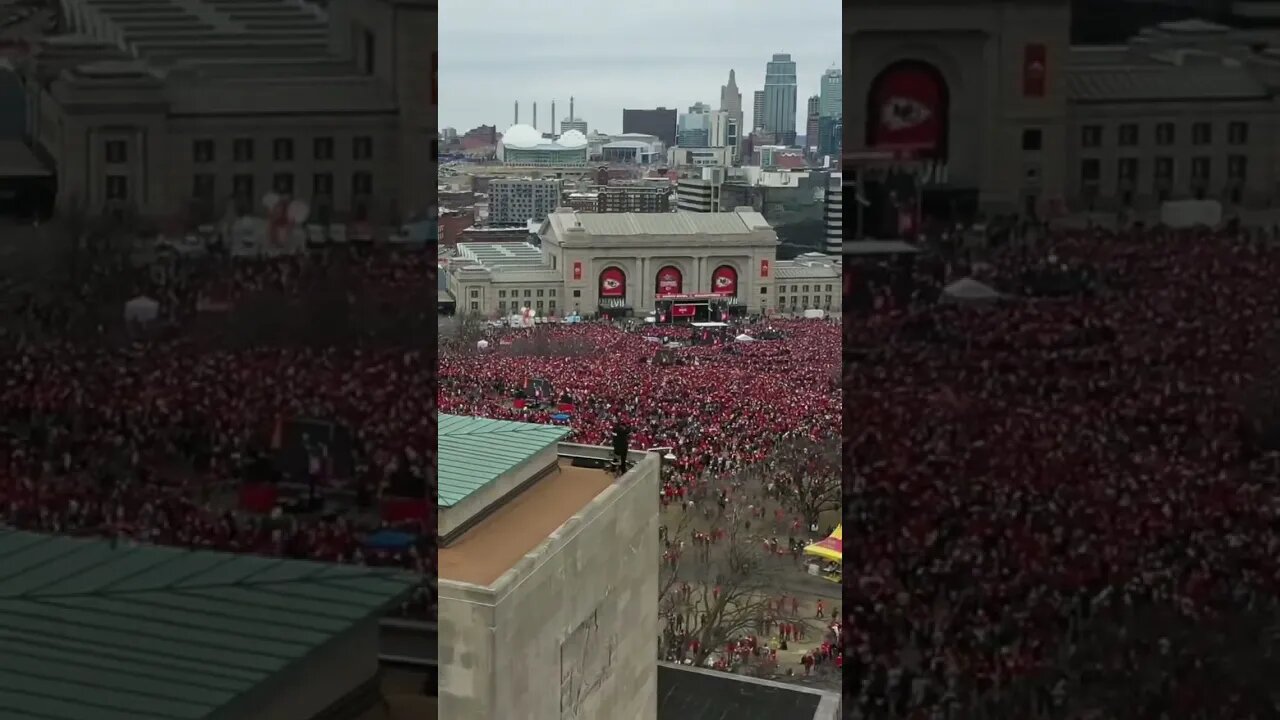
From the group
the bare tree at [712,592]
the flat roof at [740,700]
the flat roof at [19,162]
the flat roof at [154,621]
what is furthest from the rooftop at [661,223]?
the flat roof at [154,621]

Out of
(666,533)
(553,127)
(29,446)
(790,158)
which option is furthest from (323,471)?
(553,127)

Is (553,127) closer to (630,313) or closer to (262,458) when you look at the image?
(630,313)

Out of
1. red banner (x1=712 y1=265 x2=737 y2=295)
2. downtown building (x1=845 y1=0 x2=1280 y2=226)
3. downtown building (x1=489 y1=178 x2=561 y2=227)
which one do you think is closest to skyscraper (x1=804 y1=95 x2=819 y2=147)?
red banner (x1=712 y1=265 x2=737 y2=295)

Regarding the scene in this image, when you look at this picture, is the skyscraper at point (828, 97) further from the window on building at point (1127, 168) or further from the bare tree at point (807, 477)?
the window on building at point (1127, 168)

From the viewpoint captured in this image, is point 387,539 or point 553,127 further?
point 553,127

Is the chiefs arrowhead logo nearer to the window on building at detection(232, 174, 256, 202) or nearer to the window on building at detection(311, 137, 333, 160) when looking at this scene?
the window on building at detection(311, 137, 333, 160)
